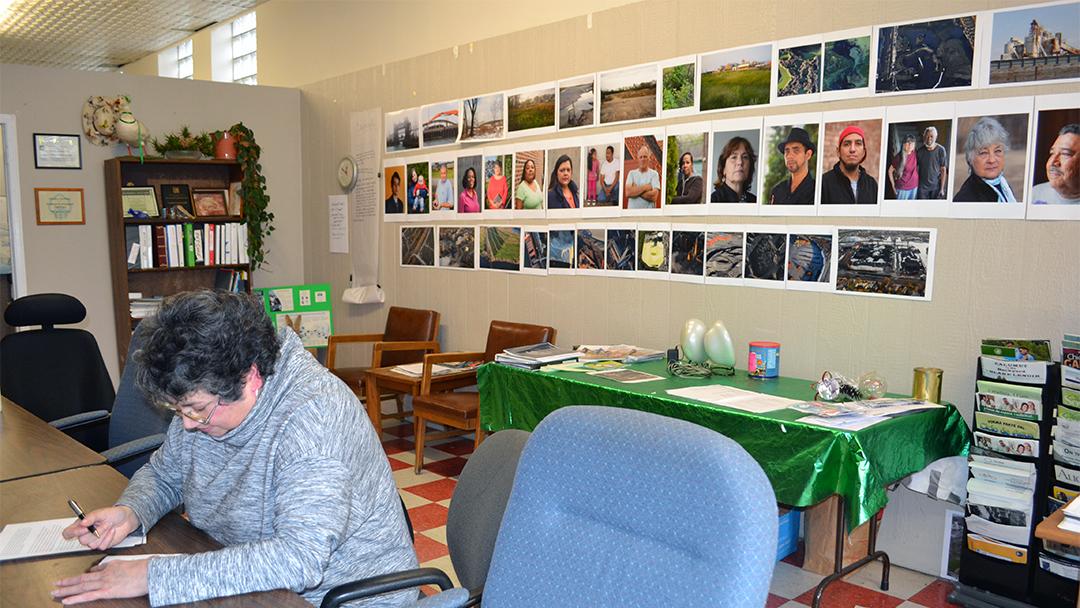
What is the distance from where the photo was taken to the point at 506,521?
1.41 metres

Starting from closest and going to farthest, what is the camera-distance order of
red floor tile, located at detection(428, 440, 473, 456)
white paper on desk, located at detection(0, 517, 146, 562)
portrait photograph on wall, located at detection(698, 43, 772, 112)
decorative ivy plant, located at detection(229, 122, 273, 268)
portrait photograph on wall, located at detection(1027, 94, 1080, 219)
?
white paper on desk, located at detection(0, 517, 146, 562) → portrait photograph on wall, located at detection(1027, 94, 1080, 219) → portrait photograph on wall, located at detection(698, 43, 772, 112) → red floor tile, located at detection(428, 440, 473, 456) → decorative ivy plant, located at detection(229, 122, 273, 268)

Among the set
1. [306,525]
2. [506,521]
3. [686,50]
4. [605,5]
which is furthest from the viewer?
[605,5]

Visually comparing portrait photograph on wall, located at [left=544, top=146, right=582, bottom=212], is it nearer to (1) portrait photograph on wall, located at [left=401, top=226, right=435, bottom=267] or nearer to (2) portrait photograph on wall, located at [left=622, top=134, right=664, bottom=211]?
(2) portrait photograph on wall, located at [left=622, top=134, right=664, bottom=211]

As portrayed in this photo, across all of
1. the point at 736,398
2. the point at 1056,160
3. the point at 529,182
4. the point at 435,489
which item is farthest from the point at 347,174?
the point at 1056,160

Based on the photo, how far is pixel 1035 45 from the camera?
288cm

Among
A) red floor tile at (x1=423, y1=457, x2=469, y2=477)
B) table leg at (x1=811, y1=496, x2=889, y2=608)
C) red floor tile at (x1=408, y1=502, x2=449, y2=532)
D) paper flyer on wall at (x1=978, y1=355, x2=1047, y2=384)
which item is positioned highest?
paper flyer on wall at (x1=978, y1=355, x2=1047, y2=384)

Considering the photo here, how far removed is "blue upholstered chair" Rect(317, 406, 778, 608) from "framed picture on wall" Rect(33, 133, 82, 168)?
586 centimetres

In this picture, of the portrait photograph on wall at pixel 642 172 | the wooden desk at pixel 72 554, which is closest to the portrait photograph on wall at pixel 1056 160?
the portrait photograph on wall at pixel 642 172

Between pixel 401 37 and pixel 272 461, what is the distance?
188 inches

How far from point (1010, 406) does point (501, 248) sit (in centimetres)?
307

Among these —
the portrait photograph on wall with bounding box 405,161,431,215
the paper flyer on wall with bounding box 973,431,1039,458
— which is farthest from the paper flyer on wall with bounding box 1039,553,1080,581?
the portrait photograph on wall with bounding box 405,161,431,215

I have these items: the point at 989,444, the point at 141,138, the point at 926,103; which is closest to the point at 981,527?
the point at 989,444

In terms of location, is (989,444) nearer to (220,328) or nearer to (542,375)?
(542,375)

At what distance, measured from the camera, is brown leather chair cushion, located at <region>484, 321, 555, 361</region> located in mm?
4605
